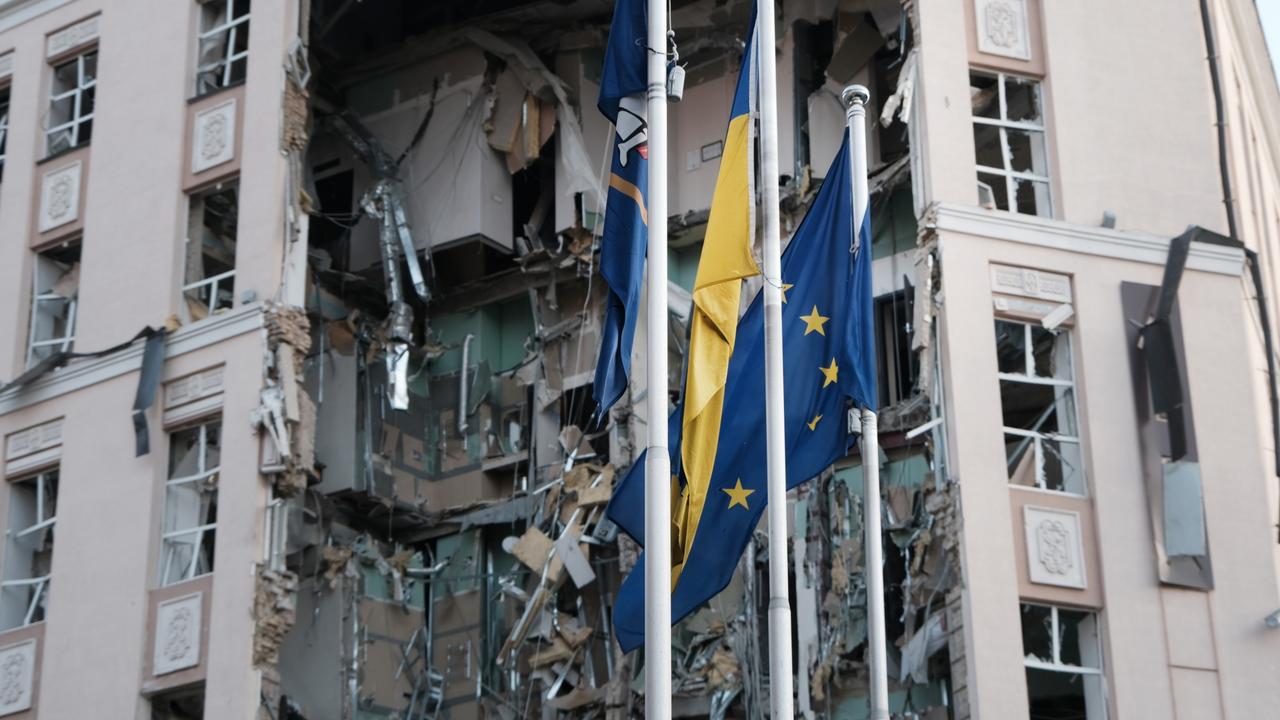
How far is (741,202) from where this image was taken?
17516 mm

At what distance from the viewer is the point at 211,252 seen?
102 feet

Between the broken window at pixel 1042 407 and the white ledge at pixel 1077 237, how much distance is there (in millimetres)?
1170

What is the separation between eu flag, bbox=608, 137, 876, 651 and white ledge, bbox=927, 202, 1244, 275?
7.09 metres

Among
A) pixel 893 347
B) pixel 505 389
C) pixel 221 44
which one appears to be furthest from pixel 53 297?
pixel 893 347

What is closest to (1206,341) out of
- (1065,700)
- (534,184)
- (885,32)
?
(1065,700)

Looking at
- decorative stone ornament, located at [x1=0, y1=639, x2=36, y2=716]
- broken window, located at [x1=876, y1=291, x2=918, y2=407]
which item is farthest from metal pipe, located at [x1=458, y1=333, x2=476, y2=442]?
decorative stone ornament, located at [x1=0, y1=639, x2=36, y2=716]

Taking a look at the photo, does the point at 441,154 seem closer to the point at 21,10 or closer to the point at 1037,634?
the point at 21,10

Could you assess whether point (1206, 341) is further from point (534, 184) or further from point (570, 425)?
point (534, 184)

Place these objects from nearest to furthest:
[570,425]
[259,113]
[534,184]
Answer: [259,113]
[570,425]
[534,184]

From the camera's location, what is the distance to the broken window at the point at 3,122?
1316 inches

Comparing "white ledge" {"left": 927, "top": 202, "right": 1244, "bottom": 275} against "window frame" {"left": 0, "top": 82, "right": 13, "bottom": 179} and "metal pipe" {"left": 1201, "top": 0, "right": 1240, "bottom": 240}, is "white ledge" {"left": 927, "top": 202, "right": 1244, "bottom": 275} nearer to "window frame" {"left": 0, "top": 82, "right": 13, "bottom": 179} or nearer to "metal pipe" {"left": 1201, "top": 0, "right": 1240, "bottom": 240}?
"metal pipe" {"left": 1201, "top": 0, "right": 1240, "bottom": 240}

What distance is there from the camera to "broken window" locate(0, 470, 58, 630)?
2966 cm

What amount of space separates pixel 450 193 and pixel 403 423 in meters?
4.00

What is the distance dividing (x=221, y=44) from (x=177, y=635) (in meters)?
9.51
